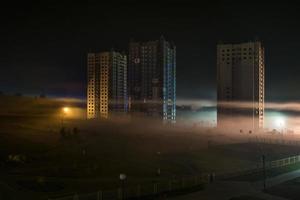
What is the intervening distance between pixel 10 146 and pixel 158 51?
47389 millimetres

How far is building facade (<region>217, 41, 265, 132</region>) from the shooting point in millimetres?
67625

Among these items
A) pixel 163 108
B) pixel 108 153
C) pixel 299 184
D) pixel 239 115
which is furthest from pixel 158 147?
pixel 163 108

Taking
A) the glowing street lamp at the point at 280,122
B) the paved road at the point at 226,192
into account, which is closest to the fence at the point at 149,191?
the paved road at the point at 226,192

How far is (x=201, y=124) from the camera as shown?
8675cm

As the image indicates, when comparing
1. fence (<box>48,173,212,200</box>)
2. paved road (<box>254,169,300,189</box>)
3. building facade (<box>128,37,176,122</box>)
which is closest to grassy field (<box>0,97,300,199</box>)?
fence (<box>48,173,212,200</box>)

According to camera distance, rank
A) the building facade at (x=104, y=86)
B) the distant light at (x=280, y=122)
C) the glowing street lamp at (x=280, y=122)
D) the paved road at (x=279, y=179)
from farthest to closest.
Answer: the building facade at (x=104, y=86)
the distant light at (x=280, y=122)
the glowing street lamp at (x=280, y=122)
the paved road at (x=279, y=179)

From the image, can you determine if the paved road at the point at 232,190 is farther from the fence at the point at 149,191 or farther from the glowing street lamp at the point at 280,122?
the glowing street lamp at the point at 280,122

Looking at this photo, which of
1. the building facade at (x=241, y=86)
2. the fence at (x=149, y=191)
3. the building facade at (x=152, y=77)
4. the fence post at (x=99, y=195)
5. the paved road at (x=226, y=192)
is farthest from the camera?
the building facade at (x=152, y=77)

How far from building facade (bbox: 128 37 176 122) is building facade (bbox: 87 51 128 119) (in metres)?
3.83

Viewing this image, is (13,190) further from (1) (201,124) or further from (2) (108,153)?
(1) (201,124)

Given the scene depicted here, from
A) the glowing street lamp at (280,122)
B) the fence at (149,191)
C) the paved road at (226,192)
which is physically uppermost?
the glowing street lamp at (280,122)

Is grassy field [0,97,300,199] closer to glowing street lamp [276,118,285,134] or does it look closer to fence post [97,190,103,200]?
fence post [97,190,103,200]

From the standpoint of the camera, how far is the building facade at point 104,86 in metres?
83.6

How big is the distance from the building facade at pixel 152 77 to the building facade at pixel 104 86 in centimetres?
383
